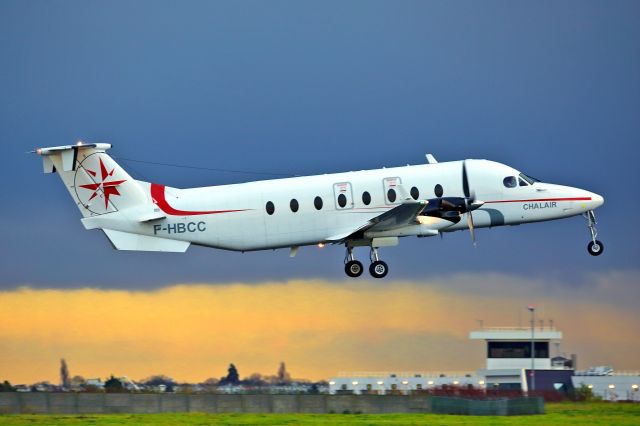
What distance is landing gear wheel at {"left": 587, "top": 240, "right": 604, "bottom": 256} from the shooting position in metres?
53.0

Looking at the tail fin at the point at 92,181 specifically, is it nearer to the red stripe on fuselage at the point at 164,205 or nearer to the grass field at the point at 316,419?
the red stripe on fuselage at the point at 164,205

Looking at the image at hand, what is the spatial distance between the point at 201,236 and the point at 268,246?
2766mm

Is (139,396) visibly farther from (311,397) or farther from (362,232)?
(362,232)

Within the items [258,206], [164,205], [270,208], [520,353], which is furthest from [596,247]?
[520,353]

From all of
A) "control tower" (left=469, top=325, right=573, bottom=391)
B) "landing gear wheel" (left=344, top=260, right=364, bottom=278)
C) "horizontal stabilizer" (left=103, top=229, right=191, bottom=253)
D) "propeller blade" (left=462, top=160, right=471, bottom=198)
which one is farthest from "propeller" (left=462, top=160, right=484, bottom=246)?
"control tower" (left=469, top=325, right=573, bottom=391)

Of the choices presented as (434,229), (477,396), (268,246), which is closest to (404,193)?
(434,229)

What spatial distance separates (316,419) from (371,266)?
8370 millimetres

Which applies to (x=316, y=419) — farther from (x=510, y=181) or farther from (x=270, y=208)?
(x=510, y=181)

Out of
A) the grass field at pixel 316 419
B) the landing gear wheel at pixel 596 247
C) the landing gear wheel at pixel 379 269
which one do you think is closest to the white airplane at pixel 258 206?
the landing gear wheel at pixel 379 269

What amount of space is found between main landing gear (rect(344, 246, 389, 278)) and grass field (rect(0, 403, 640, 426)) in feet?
22.2

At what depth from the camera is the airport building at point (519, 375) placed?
7450 centimetres

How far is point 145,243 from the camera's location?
4853 cm

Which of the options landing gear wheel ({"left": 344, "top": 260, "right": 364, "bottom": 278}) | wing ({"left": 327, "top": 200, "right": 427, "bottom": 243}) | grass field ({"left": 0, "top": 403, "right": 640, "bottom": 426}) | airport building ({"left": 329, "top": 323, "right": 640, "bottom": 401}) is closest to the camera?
grass field ({"left": 0, "top": 403, "right": 640, "bottom": 426})

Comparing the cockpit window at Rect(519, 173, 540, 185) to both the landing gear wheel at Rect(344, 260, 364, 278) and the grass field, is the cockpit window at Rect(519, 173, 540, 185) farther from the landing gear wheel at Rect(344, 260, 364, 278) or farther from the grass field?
the grass field
